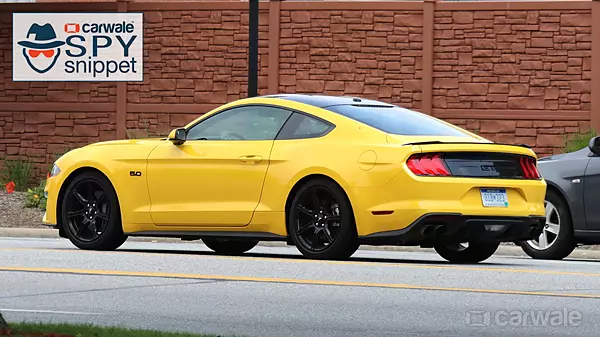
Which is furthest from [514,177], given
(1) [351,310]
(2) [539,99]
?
(2) [539,99]

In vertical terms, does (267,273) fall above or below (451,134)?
below

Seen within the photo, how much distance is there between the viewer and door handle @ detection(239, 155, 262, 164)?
12.1 metres

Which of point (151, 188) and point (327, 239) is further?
point (151, 188)

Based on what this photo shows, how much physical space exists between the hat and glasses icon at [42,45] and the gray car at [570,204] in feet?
48.9

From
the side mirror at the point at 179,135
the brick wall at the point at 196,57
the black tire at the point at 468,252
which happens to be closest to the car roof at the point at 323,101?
the side mirror at the point at 179,135

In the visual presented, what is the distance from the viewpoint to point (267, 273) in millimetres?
10859

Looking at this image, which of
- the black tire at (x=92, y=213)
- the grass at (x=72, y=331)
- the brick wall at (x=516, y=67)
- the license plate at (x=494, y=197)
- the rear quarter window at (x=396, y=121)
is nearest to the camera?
the grass at (x=72, y=331)

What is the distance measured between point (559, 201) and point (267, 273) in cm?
433

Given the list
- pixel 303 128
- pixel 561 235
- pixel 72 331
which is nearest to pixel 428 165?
pixel 303 128

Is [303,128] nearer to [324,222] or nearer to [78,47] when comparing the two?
[324,222]

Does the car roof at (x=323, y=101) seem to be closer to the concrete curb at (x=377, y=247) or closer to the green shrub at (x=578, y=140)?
the concrete curb at (x=377, y=247)

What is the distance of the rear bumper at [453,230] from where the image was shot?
1119cm

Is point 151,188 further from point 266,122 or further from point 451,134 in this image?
point 451,134

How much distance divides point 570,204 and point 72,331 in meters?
7.87
